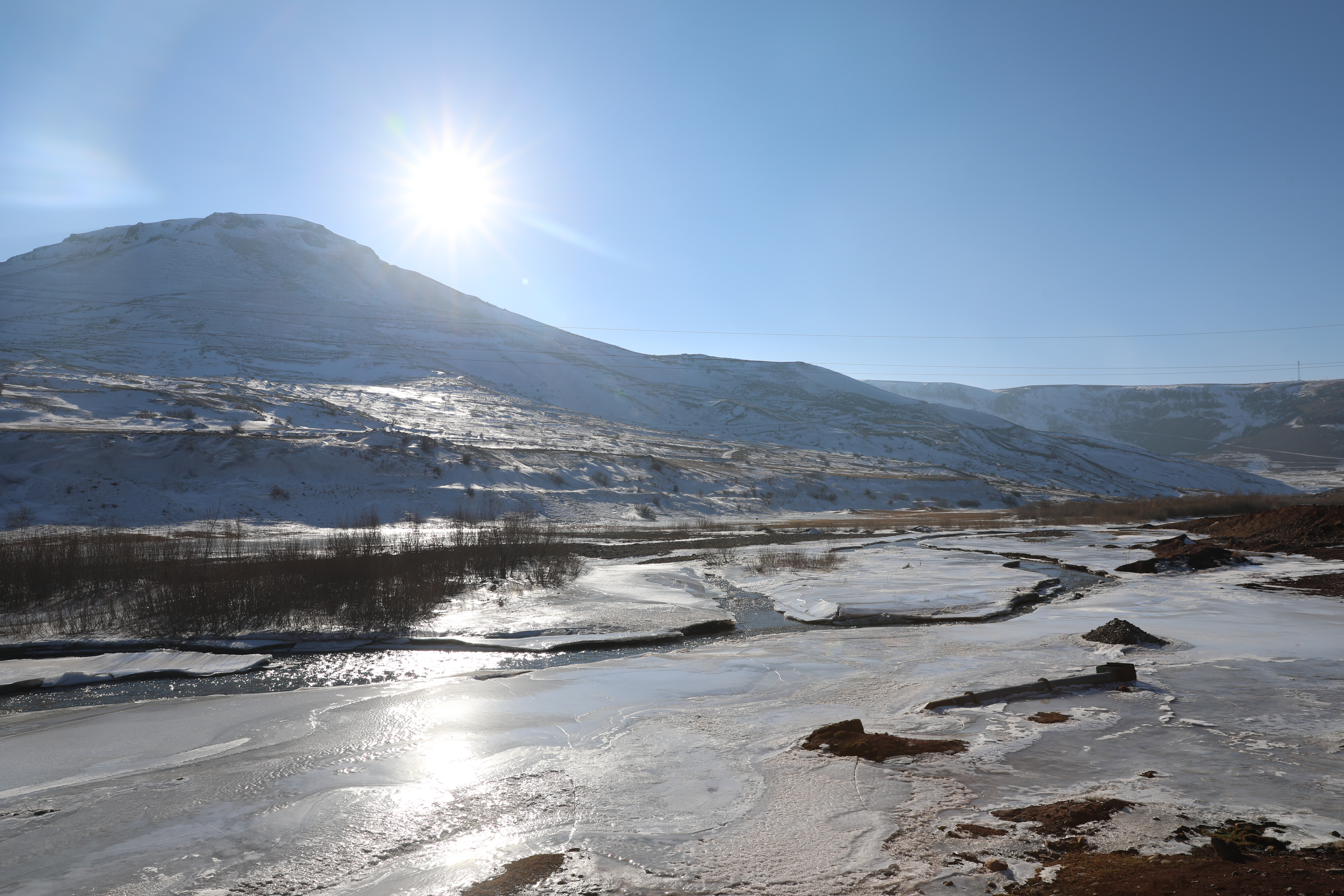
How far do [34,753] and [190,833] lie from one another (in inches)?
127

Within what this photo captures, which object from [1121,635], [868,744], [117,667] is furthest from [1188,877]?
[117,667]

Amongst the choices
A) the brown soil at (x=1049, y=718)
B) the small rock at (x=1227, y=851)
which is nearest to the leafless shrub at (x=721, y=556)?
the brown soil at (x=1049, y=718)

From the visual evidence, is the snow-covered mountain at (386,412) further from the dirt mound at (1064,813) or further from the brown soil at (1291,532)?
the dirt mound at (1064,813)

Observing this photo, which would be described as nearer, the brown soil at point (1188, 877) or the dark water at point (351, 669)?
the brown soil at point (1188, 877)

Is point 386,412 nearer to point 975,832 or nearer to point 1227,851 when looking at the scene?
point 975,832

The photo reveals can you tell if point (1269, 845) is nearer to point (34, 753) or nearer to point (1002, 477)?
point (34, 753)

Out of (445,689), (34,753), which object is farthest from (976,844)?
(34,753)

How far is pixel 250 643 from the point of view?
1170 cm

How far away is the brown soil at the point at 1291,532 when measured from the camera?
67.5 feet

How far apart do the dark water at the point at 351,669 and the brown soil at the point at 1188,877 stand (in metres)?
7.58

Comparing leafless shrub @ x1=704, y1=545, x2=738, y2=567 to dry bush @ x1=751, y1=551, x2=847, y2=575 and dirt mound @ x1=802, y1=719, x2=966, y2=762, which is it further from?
dirt mound @ x1=802, y1=719, x2=966, y2=762

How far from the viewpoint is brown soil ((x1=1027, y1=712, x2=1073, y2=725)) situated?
6547 mm

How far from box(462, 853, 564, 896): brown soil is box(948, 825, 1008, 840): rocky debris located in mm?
2438

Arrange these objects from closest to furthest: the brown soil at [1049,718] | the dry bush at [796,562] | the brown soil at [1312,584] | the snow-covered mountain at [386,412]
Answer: the brown soil at [1049,718], the brown soil at [1312,584], the dry bush at [796,562], the snow-covered mountain at [386,412]
